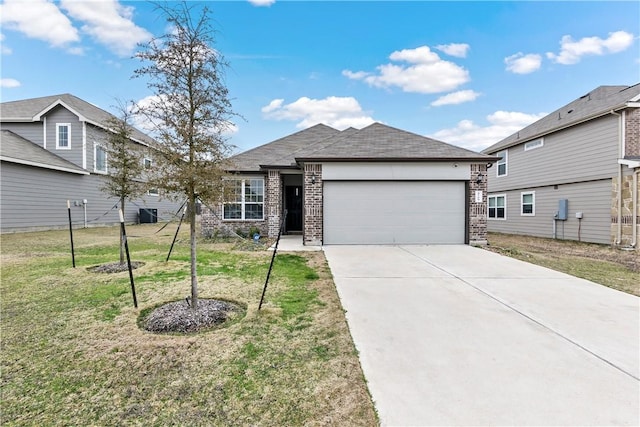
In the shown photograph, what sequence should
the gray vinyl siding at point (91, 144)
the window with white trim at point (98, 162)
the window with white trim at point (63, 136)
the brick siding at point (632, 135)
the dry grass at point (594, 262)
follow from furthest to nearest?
the window with white trim at point (98, 162) < the gray vinyl siding at point (91, 144) < the window with white trim at point (63, 136) < the brick siding at point (632, 135) < the dry grass at point (594, 262)

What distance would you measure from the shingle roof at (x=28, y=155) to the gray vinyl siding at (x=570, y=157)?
73.2 feet

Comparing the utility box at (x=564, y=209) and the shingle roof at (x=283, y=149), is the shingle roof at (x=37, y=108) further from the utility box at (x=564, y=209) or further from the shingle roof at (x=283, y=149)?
the utility box at (x=564, y=209)

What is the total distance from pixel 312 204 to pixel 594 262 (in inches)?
309

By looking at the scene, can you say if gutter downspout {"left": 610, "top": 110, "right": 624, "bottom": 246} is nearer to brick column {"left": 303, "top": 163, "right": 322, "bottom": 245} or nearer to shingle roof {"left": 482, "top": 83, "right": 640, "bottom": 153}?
shingle roof {"left": 482, "top": 83, "right": 640, "bottom": 153}

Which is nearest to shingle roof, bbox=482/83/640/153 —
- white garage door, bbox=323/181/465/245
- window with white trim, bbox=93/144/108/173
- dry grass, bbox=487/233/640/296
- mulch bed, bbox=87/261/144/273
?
dry grass, bbox=487/233/640/296

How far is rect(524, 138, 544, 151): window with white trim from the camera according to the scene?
561 inches

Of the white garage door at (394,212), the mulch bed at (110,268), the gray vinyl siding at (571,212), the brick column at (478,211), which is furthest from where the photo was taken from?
the gray vinyl siding at (571,212)

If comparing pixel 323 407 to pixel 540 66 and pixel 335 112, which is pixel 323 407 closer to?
pixel 540 66

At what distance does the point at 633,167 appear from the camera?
33.1 feet

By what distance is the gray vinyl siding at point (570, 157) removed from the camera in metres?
11.1

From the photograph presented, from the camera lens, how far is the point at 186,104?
390 cm

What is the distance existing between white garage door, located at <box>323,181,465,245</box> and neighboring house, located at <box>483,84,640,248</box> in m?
5.61

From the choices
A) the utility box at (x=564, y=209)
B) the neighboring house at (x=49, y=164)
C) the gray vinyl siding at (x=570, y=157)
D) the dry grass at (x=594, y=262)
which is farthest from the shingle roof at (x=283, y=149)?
the utility box at (x=564, y=209)

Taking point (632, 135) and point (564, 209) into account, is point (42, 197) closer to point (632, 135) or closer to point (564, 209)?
point (564, 209)
